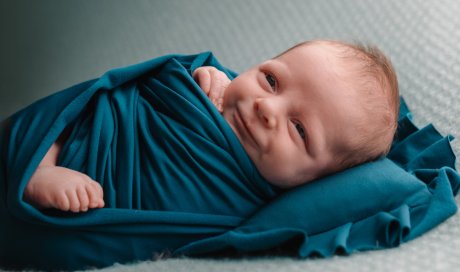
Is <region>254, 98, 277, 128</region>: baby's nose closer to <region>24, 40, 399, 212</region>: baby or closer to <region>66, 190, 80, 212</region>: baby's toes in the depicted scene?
<region>24, 40, 399, 212</region>: baby

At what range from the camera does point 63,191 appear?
78 centimetres

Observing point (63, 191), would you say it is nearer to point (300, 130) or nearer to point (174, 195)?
point (174, 195)

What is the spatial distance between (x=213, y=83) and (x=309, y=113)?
0.61ft

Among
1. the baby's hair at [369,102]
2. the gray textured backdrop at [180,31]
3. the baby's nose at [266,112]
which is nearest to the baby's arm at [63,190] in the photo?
the baby's nose at [266,112]

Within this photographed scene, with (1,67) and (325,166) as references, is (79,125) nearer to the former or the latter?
(325,166)

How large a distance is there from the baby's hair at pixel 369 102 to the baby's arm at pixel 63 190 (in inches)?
14.5

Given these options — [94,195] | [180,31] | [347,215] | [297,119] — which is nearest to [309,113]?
[297,119]

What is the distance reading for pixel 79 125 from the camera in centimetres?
91

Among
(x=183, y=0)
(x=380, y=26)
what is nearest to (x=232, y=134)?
(x=380, y=26)

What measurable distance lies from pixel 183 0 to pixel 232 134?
2.62 ft

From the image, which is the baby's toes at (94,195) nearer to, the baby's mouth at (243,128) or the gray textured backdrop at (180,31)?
the baby's mouth at (243,128)

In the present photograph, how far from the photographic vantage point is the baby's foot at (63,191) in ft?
2.56

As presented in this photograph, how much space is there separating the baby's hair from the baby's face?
0.04 feet

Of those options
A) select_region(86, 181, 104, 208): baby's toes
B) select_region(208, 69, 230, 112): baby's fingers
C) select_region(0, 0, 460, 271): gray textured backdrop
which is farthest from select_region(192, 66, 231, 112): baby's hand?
select_region(0, 0, 460, 271): gray textured backdrop
